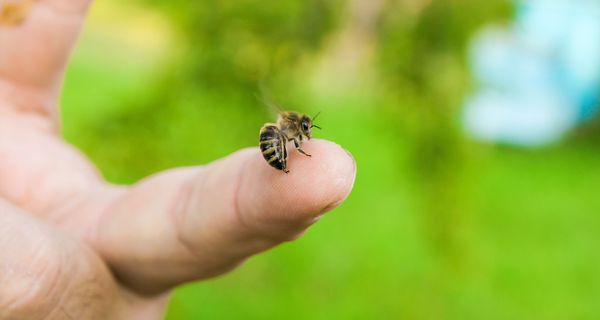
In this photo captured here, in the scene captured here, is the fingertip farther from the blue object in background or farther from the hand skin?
the blue object in background

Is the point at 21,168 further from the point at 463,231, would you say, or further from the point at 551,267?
the point at 551,267

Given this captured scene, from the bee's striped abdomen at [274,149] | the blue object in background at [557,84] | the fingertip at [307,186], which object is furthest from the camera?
the blue object in background at [557,84]

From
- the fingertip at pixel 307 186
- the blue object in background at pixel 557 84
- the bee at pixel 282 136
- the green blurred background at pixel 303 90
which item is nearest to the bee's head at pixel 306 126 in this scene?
the bee at pixel 282 136

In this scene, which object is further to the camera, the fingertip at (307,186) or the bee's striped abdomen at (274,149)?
the bee's striped abdomen at (274,149)

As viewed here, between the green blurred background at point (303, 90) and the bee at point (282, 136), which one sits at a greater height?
the green blurred background at point (303, 90)

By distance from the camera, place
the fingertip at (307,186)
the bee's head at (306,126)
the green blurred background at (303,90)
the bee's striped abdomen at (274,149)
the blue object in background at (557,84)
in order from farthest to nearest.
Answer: the blue object in background at (557,84) → the green blurred background at (303,90) → the bee's head at (306,126) → the bee's striped abdomen at (274,149) → the fingertip at (307,186)

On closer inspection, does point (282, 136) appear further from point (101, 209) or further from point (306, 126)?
point (101, 209)

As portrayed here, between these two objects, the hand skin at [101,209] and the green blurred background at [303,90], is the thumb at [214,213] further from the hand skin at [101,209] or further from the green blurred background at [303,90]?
the green blurred background at [303,90]

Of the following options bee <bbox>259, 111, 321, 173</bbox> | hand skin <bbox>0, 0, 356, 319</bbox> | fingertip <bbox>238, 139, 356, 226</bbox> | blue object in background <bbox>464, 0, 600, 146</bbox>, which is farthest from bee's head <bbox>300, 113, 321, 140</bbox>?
blue object in background <bbox>464, 0, 600, 146</bbox>
